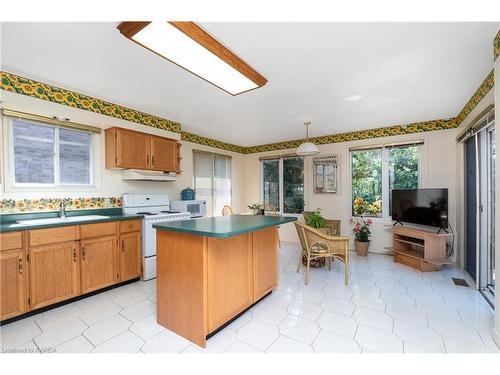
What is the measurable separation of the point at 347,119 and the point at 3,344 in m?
4.61

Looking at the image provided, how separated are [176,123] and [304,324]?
3457 millimetres

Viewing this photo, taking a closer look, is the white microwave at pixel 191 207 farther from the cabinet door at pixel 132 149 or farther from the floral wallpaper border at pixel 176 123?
the floral wallpaper border at pixel 176 123

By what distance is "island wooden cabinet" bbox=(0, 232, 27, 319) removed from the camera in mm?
1903

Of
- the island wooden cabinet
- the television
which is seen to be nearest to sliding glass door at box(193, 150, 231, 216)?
the island wooden cabinet

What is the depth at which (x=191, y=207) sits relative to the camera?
379 cm

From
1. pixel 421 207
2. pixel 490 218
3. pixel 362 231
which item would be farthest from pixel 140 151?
pixel 490 218

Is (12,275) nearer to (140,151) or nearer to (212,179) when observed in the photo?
(140,151)

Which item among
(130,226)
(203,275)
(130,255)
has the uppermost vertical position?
(130,226)

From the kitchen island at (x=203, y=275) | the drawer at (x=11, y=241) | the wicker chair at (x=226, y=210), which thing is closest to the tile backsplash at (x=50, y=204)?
the drawer at (x=11, y=241)

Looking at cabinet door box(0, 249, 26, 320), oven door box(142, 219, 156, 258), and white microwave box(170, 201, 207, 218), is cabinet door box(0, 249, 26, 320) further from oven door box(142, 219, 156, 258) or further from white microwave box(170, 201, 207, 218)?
white microwave box(170, 201, 207, 218)

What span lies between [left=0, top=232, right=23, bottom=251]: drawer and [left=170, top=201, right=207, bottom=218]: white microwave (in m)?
1.93

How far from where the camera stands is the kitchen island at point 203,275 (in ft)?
5.35

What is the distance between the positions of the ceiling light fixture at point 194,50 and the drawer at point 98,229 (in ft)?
6.51
